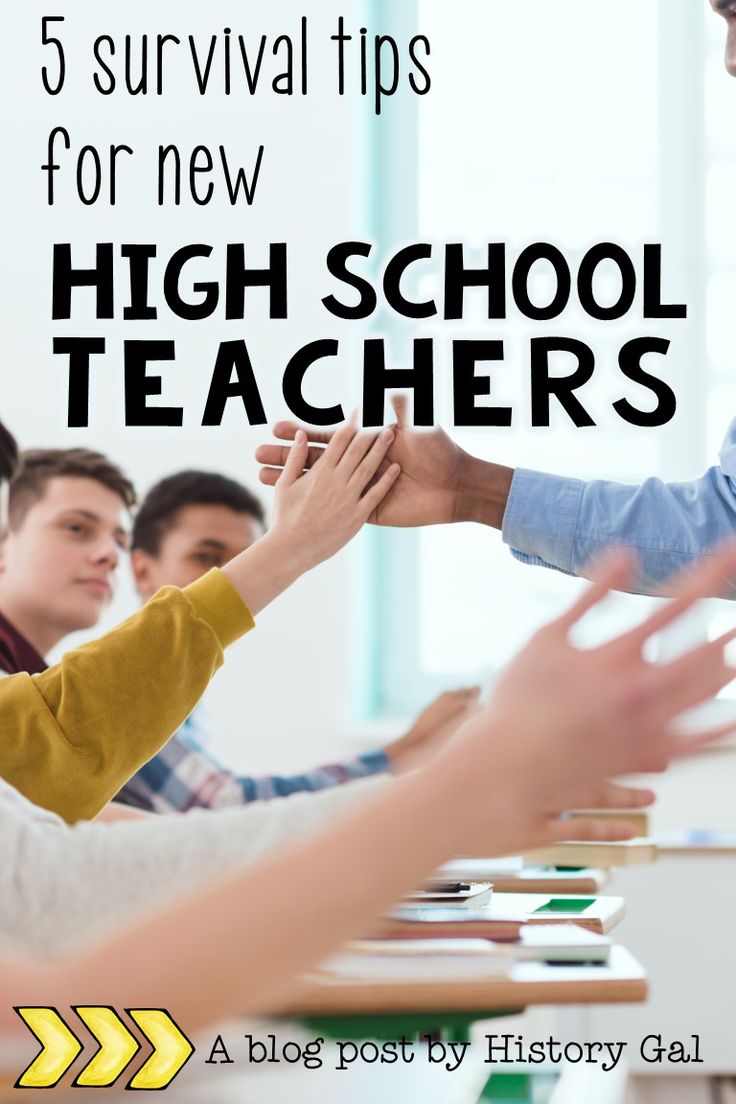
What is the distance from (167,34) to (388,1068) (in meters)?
2.55

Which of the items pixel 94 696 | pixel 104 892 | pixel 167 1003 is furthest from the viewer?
pixel 94 696

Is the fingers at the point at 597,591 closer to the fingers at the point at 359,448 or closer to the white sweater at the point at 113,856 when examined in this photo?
the white sweater at the point at 113,856

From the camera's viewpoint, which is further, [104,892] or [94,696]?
[94,696]

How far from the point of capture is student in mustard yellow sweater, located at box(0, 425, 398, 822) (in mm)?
907

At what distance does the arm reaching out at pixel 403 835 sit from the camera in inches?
13.6

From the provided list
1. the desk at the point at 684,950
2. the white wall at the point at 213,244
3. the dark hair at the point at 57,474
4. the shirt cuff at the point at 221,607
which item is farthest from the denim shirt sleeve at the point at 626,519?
the white wall at the point at 213,244

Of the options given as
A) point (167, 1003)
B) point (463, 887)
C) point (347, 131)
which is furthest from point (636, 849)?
point (347, 131)

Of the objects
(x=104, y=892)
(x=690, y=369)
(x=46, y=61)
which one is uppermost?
(x=46, y=61)

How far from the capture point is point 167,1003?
13.8 inches

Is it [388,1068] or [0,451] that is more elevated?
[0,451]

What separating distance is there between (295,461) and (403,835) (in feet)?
3.27

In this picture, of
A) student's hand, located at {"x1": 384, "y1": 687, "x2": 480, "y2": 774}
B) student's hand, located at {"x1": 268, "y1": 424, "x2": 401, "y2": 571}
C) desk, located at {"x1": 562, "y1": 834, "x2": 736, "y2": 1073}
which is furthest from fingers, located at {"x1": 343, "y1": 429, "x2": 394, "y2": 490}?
desk, located at {"x1": 562, "y1": 834, "x2": 736, "y2": 1073}

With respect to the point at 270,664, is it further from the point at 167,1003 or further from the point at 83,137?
the point at 167,1003

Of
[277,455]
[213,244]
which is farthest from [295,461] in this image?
[213,244]
